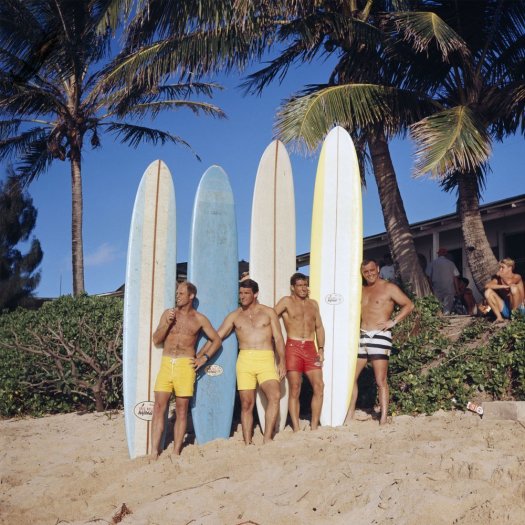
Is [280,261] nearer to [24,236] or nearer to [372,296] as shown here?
[372,296]

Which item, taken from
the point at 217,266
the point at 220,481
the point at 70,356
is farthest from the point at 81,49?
the point at 220,481

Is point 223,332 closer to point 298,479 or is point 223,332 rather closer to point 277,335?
point 277,335

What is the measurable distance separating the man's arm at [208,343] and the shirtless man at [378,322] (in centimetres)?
134

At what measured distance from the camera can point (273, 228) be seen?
7137mm

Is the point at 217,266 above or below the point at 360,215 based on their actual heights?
below

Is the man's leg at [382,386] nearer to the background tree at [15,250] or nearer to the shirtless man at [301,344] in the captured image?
the shirtless man at [301,344]

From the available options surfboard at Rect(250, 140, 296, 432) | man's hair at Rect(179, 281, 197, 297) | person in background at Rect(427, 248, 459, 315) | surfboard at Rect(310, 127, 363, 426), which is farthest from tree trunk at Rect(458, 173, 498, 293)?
man's hair at Rect(179, 281, 197, 297)

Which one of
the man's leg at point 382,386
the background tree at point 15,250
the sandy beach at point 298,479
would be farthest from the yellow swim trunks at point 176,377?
the background tree at point 15,250

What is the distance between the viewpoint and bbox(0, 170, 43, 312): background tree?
1845 cm

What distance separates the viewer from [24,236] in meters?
19.7

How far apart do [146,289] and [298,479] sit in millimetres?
2620

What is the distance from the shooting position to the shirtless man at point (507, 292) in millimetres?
7879

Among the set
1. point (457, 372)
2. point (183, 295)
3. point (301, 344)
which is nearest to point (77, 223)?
point (183, 295)

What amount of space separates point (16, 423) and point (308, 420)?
3.61 meters
